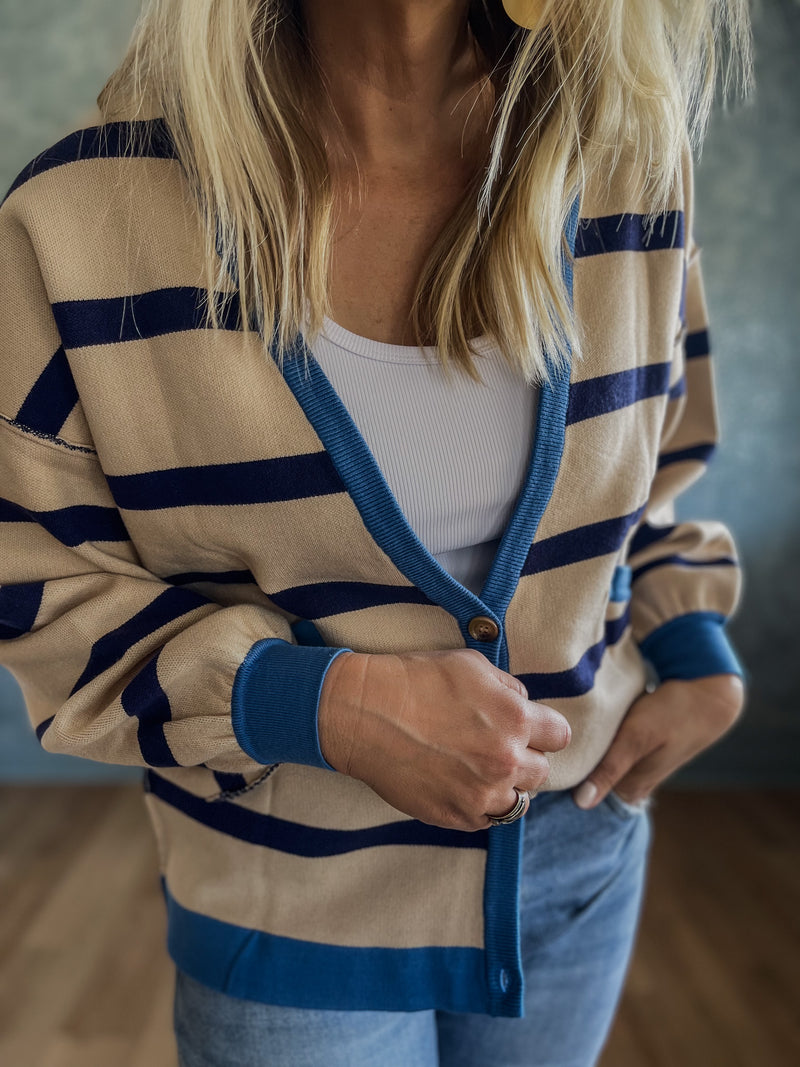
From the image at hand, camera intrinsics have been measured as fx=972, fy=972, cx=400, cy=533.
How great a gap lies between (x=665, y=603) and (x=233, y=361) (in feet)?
1.64

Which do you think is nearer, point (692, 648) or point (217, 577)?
point (217, 577)

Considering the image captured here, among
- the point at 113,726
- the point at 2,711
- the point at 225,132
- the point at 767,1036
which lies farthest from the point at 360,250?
the point at 2,711

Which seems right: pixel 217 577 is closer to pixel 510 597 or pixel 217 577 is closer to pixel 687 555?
pixel 510 597

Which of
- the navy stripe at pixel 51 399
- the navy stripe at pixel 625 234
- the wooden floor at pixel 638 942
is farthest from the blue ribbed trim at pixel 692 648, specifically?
the wooden floor at pixel 638 942

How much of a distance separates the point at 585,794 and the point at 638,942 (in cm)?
147

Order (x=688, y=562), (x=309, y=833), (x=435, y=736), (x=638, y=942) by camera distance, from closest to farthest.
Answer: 1. (x=435, y=736)
2. (x=309, y=833)
3. (x=688, y=562)
4. (x=638, y=942)

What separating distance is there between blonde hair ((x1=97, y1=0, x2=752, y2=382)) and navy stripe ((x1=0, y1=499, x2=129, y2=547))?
0.18 metres

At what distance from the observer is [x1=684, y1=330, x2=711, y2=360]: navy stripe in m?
0.96

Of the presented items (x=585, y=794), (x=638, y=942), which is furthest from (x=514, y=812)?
(x=638, y=942)

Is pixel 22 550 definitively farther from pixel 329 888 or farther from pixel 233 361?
pixel 329 888

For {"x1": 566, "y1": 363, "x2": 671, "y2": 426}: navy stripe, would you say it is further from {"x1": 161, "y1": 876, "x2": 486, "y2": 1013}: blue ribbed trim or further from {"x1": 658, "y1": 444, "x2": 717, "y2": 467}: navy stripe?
{"x1": 161, "y1": 876, "x2": 486, "y2": 1013}: blue ribbed trim

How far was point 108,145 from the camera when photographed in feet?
2.24

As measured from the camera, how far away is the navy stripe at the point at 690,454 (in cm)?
98

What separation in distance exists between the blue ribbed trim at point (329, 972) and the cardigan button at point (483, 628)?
10.0 inches
